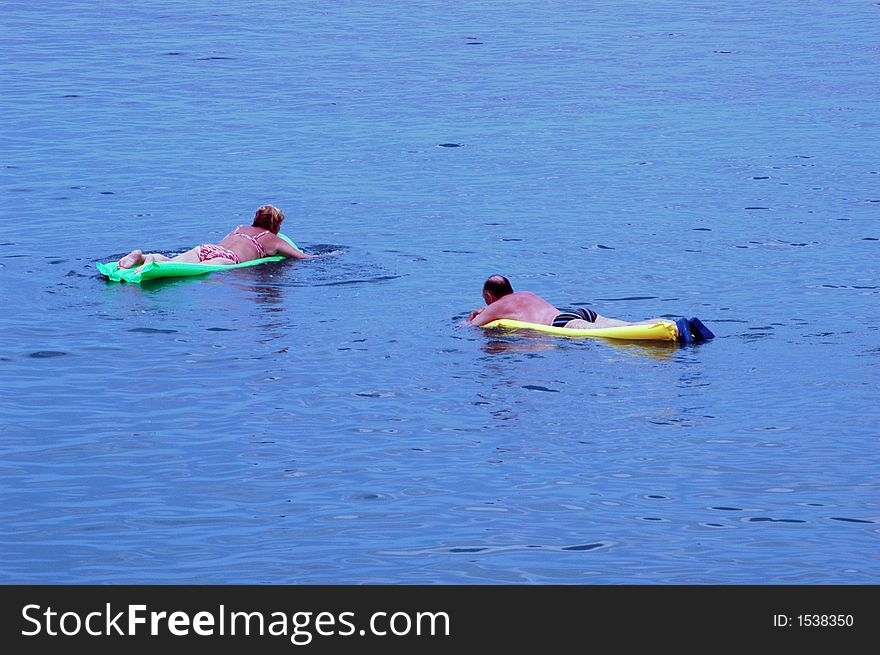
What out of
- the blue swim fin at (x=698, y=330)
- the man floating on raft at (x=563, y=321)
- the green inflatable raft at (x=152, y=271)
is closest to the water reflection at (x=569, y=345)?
the man floating on raft at (x=563, y=321)

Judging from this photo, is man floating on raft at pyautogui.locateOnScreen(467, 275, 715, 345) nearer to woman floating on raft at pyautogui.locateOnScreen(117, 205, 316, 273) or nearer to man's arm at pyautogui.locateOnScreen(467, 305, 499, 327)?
man's arm at pyautogui.locateOnScreen(467, 305, 499, 327)

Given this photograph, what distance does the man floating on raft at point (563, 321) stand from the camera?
15742 mm

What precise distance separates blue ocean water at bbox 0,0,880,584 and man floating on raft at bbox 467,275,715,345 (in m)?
0.21

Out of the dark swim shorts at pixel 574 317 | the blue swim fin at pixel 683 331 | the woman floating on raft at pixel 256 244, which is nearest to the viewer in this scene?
the blue swim fin at pixel 683 331

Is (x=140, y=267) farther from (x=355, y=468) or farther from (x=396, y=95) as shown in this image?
(x=396, y=95)

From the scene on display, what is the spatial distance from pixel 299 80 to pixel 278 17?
11096mm

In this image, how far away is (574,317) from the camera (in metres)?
16.3

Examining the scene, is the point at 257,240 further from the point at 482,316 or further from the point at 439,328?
the point at 482,316

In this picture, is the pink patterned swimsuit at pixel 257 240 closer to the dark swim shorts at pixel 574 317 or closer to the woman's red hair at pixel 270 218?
the woman's red hair at pixel 270 218

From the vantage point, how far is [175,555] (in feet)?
34.7

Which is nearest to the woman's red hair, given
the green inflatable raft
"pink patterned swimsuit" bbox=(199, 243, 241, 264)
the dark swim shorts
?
"pink patterned swimsuit" bbox=(199, 243, 241, 264)

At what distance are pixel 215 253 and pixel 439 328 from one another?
422cm

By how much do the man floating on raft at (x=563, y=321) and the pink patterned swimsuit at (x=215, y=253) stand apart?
4.31m

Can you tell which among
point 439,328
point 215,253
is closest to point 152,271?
point 215,253
